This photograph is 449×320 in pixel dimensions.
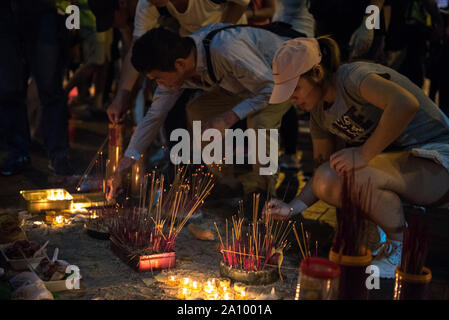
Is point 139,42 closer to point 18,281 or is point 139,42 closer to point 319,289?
point 18,281

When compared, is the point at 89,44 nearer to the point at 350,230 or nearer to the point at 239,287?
the point at 239,287

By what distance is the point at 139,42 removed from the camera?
3615 mm

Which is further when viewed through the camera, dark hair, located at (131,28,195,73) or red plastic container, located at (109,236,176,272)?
dark hair, located at (131,28,195,73)

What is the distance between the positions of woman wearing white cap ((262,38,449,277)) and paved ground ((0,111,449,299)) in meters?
0.40

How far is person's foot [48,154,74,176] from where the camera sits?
4.93m

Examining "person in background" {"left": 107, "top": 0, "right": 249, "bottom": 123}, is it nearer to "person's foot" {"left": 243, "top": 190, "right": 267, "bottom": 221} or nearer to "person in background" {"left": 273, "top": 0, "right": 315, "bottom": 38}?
"person in background" {"left": 273, "top": 0, "right": 315, "bottom": 38}

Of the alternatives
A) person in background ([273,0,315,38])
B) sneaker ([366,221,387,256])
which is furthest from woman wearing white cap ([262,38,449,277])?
person in background ([273,0,315,38])

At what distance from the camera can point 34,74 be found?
506 cm

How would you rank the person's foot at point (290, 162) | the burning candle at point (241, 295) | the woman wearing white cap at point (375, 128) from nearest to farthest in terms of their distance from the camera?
the burning candle at point (241, 295), the woman wearing white cap at point (375, 128), the person's foot at point (290, 162)

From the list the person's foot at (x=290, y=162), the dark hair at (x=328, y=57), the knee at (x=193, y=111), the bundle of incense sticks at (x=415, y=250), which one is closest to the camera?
the bundle of incense sticks at (x=415, y=250)

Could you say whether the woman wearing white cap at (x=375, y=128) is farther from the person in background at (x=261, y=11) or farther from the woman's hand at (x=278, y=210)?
the person in background at (x=261, y=11)

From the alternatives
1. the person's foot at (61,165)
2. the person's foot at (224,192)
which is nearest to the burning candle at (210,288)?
the person's foot at (224,192)

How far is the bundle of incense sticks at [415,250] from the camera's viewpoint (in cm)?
238
